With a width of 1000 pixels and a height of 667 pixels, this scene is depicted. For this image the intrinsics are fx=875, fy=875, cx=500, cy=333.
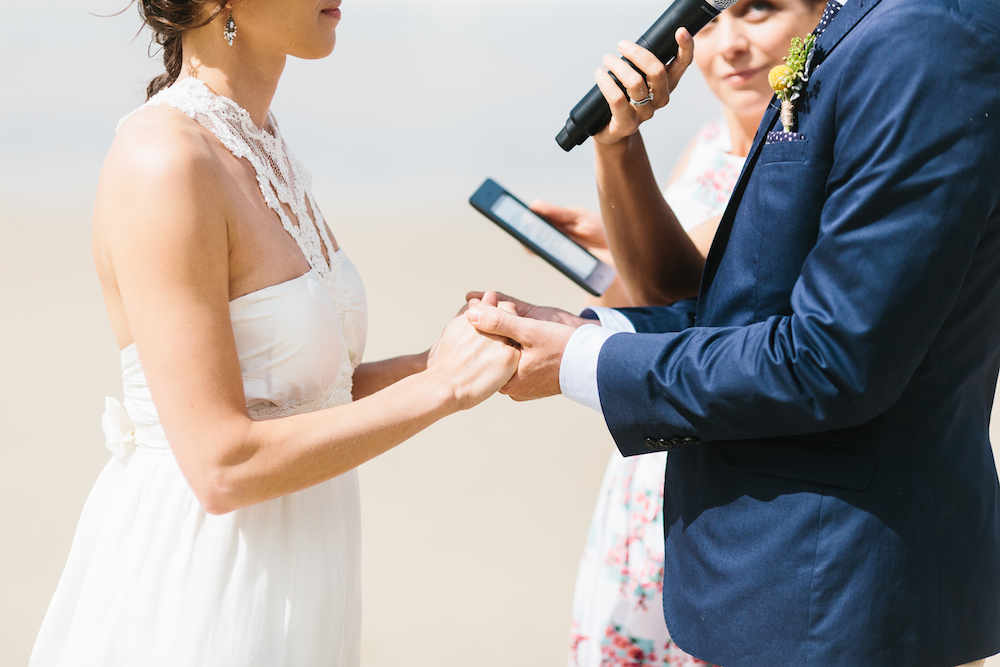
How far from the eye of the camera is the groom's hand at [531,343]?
1.80 metres

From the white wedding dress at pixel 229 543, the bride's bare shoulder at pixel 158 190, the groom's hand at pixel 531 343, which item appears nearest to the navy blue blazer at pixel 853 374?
the groom's hand at pixel 531 343

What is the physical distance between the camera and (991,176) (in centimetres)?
129

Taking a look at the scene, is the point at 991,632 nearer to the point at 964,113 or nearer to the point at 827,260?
the point at 827,260

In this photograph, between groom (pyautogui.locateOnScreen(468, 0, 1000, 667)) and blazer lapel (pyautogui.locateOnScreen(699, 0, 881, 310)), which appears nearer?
groom (pyautogui.locateOnScreen(468, 0, 1000, 667))

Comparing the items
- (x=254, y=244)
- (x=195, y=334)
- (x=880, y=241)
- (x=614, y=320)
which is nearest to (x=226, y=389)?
(x=195, y=334)

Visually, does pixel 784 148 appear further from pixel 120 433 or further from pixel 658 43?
pixel 120 433

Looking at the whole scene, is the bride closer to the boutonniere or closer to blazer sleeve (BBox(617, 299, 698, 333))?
blazer sleeve (BBox(617, 299, 698, 333))

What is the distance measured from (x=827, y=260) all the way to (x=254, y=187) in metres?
1.08

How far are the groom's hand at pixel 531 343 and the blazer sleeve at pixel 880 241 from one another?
36 centimetres

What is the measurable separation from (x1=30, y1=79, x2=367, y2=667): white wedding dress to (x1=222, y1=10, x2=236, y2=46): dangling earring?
0.12 m

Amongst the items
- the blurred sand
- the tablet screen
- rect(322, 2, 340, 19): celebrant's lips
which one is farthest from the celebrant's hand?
the blurred sand

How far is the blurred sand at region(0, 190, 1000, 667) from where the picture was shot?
424 centimetres

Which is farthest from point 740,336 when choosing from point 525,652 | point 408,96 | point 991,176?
point 408,96

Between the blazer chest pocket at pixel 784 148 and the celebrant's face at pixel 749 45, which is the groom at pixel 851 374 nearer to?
the blazer chest pocket at pixel 784 148
